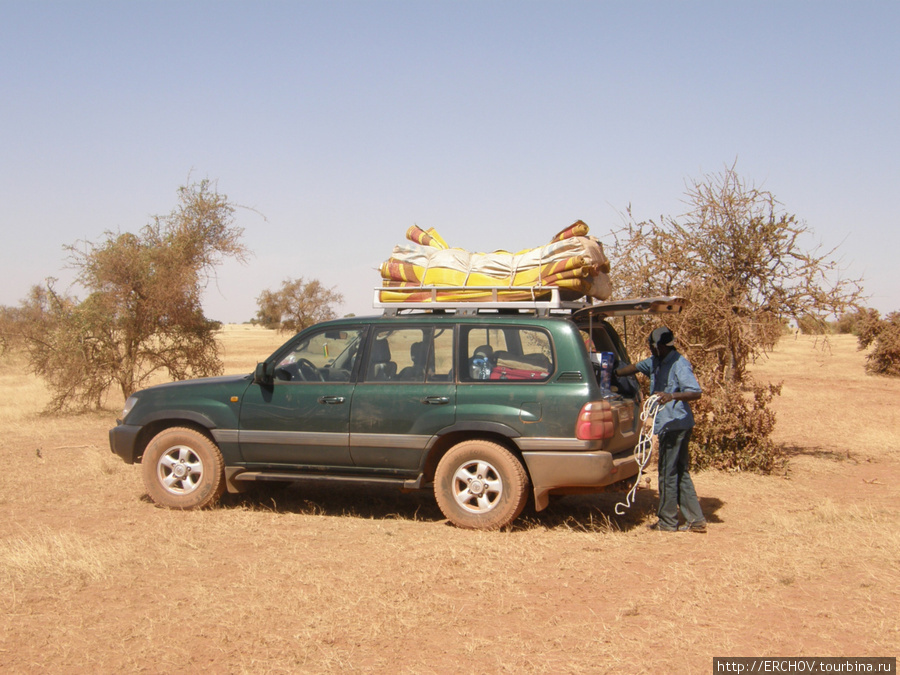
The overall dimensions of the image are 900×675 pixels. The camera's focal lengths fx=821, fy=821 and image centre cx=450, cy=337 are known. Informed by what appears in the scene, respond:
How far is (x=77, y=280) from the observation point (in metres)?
15.2

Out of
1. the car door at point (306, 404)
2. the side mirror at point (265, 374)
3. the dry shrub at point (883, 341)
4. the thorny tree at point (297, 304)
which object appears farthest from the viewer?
the thorny tree at point (297, 304)

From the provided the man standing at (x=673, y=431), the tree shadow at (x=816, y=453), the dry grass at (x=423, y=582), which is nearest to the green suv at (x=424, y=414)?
the man standing at (x=673, y=431)

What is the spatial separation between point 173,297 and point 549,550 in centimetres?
1076

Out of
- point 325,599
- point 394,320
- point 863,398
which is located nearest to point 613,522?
point 394,320

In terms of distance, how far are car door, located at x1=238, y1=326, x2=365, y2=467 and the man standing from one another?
2.37 m

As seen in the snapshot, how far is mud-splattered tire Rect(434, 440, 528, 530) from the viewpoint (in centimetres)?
657

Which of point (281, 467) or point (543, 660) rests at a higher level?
point (281, 467)

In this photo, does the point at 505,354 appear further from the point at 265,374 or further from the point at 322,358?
the point at 265,374

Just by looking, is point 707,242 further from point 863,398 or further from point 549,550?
point 863,398

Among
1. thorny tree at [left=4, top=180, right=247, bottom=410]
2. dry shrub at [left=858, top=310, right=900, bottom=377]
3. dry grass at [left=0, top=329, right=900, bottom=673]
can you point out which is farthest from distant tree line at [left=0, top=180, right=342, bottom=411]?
dry shrub at [left=858, top=310, right=900, bottom=377]

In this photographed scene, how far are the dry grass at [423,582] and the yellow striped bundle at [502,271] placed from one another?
6.57ft

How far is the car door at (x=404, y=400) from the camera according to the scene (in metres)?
6.82

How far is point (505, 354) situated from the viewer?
22.4 feet

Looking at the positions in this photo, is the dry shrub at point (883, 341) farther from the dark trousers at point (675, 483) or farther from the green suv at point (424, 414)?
the green suv at point (424, 414)
